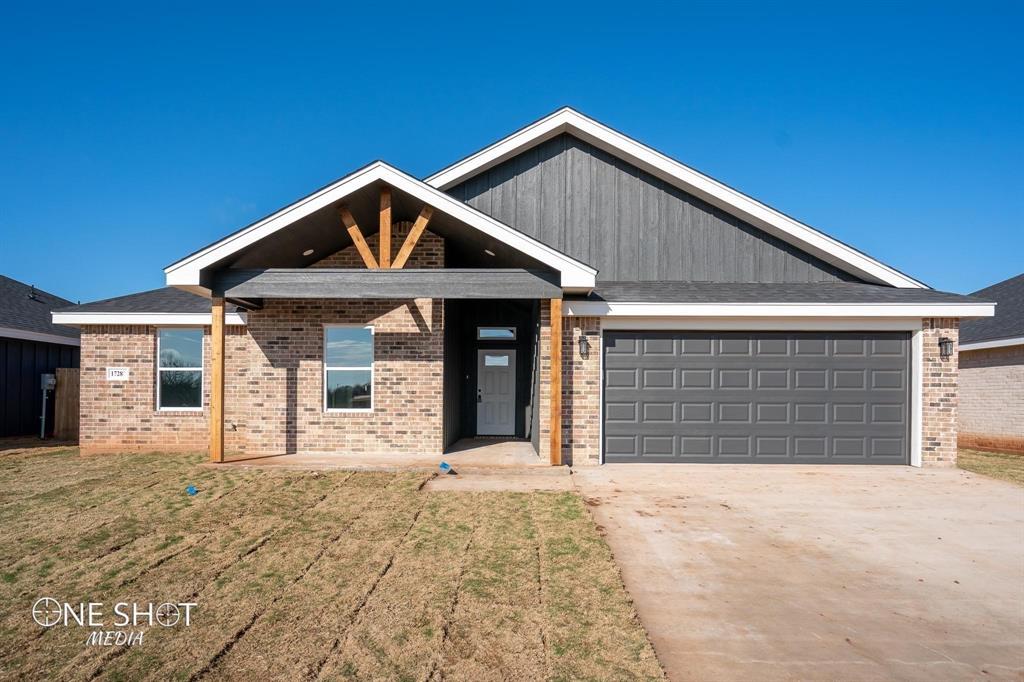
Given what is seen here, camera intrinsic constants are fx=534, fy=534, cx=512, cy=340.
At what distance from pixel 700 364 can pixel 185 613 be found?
8.64 m

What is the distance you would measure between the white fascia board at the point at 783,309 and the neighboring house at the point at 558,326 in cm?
4

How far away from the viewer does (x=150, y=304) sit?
11.5m

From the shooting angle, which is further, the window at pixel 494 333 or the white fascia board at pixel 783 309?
the window at pixel 494 333

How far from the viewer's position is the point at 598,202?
457 inches

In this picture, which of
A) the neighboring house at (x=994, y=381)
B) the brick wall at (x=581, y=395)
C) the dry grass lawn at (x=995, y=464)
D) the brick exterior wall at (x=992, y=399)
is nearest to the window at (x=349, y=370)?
the brick wall at (x=581, y=395)

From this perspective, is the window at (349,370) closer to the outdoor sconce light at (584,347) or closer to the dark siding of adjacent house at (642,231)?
the dark siding of adjacent house at (642,231)

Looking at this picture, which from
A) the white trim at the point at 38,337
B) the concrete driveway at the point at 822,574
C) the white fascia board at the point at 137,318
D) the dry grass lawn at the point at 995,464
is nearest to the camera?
the concrete driveway at the point at 822,574

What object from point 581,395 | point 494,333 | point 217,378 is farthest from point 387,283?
point 494,333

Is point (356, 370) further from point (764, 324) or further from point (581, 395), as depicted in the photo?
point (764, 324)

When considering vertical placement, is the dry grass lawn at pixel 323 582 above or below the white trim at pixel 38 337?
below

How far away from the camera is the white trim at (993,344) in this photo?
519 inches

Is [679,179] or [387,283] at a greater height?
[679,179]

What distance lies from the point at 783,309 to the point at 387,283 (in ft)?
22.8

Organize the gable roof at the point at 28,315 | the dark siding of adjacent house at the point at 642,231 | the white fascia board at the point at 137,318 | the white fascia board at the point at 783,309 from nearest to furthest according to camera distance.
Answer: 1. the white fascia board at the point at 783,309
2. the white fascia board at the point at 137,318
3. the dark siding of adjacent house at the point at 642,231
4. the gable roof at the point at 28,315
